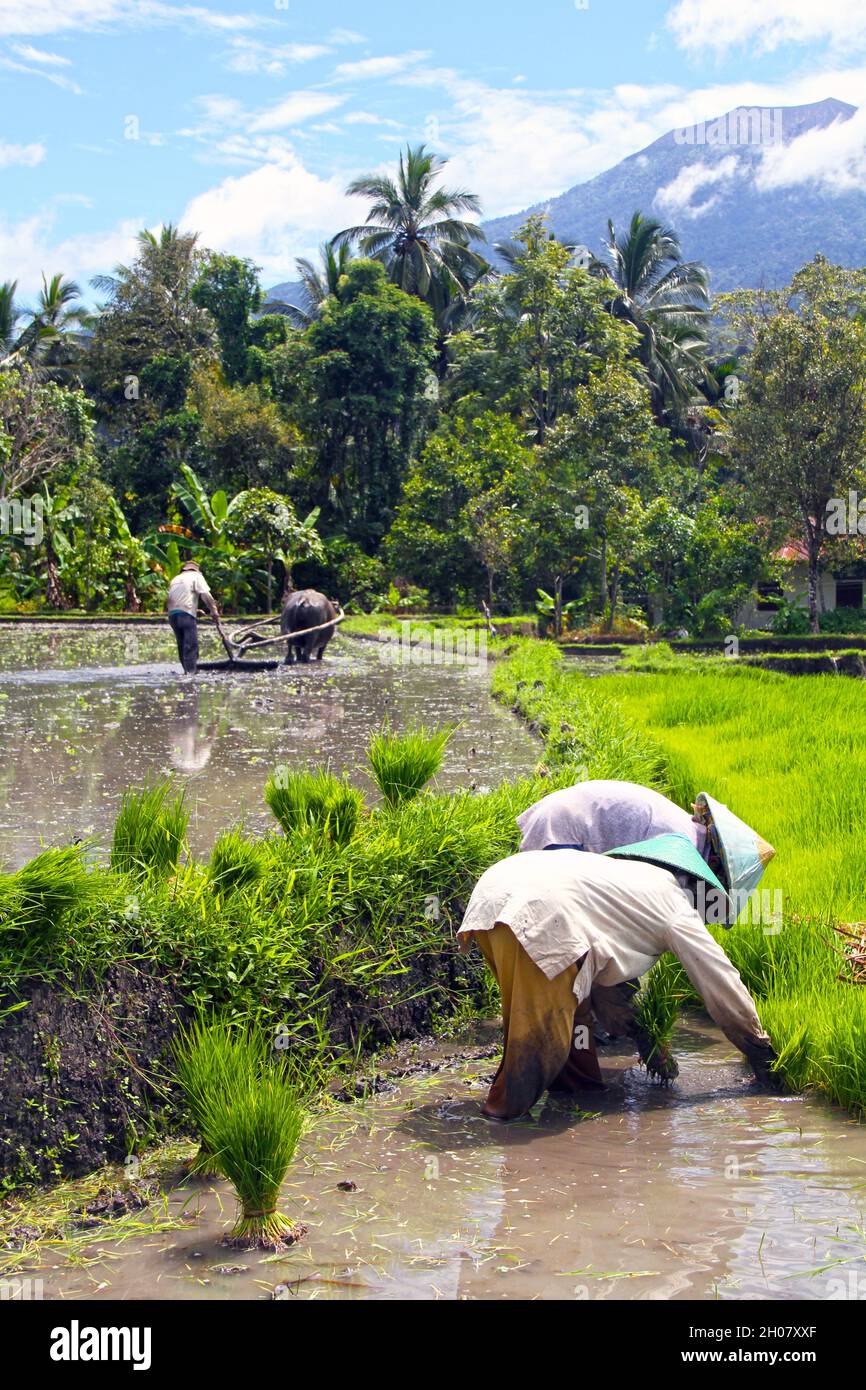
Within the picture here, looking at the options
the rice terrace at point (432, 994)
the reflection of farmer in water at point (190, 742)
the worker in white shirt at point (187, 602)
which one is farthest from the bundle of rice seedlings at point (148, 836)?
the worker in white shirt at point (187, 602)

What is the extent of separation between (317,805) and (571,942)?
1.73 metres

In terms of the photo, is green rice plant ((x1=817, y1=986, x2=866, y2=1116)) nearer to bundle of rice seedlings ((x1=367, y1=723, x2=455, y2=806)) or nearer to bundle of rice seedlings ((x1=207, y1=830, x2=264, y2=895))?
bundle of rice seedlings ((x1=207, y1=830, x2=264, y2=895))

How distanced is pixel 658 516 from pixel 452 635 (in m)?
4.51

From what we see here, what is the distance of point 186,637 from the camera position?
14820mm

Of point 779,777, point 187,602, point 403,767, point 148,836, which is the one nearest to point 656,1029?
point 148,836

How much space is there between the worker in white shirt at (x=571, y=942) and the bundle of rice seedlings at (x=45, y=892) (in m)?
1.01

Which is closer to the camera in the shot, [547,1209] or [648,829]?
[547,1209]

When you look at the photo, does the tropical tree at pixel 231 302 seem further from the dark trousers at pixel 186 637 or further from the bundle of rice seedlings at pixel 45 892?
the bundle of rice seedlings at pixel 45 892

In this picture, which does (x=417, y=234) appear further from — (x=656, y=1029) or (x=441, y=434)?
(x=656, y=1029)

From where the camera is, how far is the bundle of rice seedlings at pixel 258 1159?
2965mm

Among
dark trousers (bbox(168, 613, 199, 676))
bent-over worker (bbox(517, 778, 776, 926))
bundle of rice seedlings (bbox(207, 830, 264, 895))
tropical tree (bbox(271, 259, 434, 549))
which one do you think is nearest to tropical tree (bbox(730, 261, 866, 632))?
dark trousers (bbox(168, 613, 199, 676))

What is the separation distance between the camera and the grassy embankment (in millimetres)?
3930
